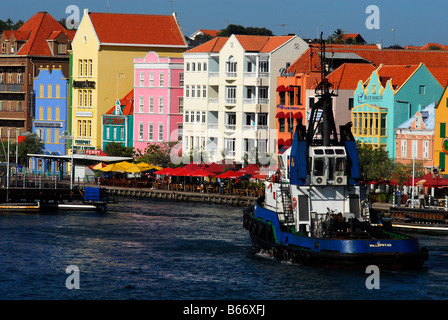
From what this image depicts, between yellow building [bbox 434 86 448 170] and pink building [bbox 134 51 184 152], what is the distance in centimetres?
3679

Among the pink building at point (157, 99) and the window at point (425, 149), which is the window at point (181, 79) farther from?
the window at point (425, 149)

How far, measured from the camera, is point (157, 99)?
123 metres

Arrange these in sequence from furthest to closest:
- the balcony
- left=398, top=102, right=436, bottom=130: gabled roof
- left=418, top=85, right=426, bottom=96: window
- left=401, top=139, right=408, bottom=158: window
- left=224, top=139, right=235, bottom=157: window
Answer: the balcony, left=224, top=139, right=235, bottom=157: window, left=418, top=85, right=426, bottom=96: window, left=401, top=139, right=408, bottom=158: window, left=398, top=102, right=436, bottom=130: gabled roof

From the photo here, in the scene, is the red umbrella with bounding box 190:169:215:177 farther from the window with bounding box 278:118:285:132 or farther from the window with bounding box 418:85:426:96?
the window with bounding box 418:85:426:96

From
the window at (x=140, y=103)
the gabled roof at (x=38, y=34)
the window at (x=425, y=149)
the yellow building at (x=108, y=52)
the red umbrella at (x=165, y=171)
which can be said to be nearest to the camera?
the window at (x=425, y=149)

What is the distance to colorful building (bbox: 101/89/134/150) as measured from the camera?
12712 cm

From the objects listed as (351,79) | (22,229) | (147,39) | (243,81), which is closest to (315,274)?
(22,229)

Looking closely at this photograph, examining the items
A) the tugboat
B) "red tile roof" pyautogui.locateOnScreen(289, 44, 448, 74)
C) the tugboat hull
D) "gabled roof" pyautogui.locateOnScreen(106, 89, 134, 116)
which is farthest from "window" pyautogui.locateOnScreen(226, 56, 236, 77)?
the tugboat hull

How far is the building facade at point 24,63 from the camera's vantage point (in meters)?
141

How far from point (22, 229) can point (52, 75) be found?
222 ft

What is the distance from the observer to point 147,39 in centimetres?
13138

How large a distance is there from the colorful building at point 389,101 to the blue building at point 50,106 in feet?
161

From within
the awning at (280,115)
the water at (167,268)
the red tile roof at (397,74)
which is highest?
the red tile roof at (397,74)

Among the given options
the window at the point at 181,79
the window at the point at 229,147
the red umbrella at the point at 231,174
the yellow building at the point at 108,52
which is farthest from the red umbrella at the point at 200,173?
the yellow building at the point at 108,52
